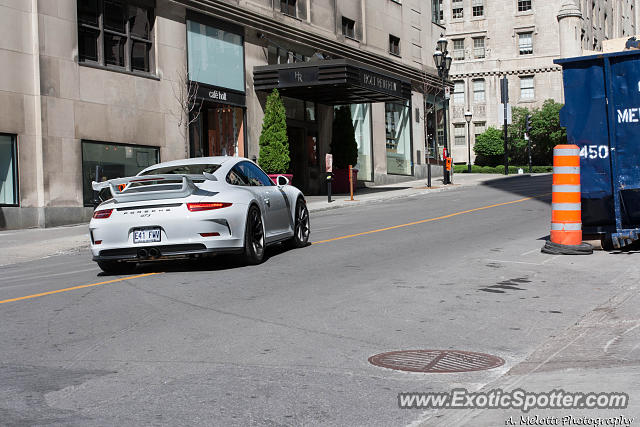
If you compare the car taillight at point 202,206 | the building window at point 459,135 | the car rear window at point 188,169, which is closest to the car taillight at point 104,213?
the car taillight at point 202,206

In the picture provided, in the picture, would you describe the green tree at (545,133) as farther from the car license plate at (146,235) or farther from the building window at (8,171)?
the car license plate at (146,235)

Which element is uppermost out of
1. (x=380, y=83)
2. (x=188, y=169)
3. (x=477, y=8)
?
(x=477, y=8)

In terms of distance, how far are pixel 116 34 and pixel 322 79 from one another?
863 cm

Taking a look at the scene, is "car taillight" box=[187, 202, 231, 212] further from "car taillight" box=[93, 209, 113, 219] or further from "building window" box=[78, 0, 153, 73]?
"building window" box=[78, 0, 153, 73]

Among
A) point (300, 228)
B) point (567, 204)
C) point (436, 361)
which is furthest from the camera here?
point (300, 228)

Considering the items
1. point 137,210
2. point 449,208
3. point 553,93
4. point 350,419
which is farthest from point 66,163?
point 553,93

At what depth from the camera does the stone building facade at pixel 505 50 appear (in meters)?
72.9

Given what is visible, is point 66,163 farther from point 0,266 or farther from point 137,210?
point 137,210

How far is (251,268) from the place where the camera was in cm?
1102

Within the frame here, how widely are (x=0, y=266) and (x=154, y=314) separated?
7.09 metres

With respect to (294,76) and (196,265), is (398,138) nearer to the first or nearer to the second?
(294,76)

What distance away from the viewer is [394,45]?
4384 cm


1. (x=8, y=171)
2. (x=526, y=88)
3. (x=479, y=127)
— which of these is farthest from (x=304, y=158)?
(x=526, y=88)

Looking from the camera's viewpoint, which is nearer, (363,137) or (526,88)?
(363,137)
